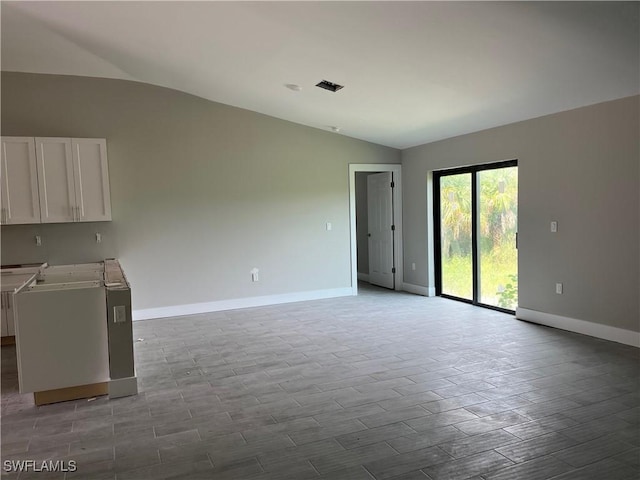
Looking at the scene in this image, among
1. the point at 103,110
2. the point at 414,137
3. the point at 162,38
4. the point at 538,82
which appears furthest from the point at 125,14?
the point at 414,137

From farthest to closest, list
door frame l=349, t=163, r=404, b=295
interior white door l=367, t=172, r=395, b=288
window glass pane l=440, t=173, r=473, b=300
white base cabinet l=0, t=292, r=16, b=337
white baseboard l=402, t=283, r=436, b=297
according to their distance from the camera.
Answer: interior white door l=367, t=172, r=395, b=288 → door frame l=349, t=163, r=404, b=295 → white baseboard l=402, t=283, r=436, b=297 → window glass pane l=440, t=173, r=473, b=300 → white base cabinet l=0, t=292, r=16, b=337

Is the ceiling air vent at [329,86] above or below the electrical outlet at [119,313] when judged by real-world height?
above

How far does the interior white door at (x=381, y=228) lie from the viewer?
26.6 feet

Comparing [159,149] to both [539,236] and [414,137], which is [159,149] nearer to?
[414,137]

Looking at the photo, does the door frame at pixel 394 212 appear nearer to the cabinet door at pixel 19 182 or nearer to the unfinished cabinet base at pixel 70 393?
the cabinet door at pixel 19 182

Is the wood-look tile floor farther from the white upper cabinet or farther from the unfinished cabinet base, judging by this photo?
the white upper cabinet

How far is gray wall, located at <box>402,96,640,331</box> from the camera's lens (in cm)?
446

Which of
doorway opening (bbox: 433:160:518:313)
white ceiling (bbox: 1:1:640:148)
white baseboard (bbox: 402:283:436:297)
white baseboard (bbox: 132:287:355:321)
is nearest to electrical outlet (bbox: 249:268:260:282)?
white baseboard (bbox: 132:287:355:321)

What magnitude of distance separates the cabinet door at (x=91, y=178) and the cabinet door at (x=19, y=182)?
0.44 meters

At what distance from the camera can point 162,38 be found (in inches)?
175

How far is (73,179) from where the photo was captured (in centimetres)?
567

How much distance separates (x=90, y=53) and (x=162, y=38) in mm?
1314

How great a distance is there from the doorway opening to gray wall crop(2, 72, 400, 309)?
1.45 metres

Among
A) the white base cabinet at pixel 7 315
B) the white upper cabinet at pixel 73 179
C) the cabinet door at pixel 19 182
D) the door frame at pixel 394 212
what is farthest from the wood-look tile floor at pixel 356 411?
the door frame at pixel 394 212
